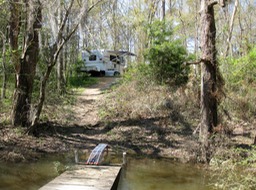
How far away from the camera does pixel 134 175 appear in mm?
8391

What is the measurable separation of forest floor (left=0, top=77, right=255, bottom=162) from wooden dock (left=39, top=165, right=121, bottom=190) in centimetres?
271

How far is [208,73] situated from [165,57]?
501cm

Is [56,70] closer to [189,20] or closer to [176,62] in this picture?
[176,62]

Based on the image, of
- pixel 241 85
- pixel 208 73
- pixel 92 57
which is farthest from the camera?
pixel 92 57

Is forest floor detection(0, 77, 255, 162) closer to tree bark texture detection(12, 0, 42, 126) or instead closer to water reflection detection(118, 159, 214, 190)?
tree bark texture detection(12, 0, 42, 126)

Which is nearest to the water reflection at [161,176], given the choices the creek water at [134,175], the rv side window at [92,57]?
the creek water at [134,175]

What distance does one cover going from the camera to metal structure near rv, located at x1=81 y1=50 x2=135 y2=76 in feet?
84.2

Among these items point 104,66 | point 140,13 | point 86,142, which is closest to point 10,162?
point 86,142

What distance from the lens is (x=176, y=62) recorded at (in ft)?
47.6

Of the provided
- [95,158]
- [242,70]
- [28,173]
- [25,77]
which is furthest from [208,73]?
[25,77]

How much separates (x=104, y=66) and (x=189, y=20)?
9.38 meters

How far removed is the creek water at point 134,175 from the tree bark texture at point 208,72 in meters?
1.29

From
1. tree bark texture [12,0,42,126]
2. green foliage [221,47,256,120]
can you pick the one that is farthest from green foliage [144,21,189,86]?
tree bark texture [12,0,42,126]

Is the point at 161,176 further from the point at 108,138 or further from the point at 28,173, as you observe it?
the point at 108,138
